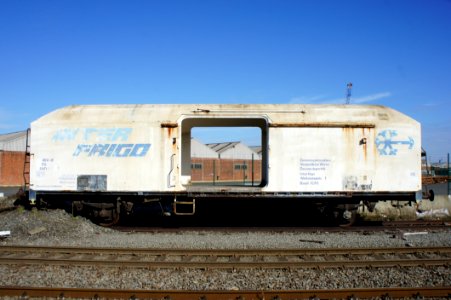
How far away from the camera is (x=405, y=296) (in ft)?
19.5

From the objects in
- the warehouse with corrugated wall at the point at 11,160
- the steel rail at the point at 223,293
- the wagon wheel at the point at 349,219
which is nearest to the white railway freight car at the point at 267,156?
the wagon wheel at the point at 349,219

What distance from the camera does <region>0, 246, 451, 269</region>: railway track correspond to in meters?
7.42

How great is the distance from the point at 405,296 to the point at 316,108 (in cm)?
662

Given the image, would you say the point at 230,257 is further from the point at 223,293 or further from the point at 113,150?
the point at 113,150

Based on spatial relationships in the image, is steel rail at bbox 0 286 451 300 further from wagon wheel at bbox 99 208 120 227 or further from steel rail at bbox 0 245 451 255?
wagon wheel at bbox 99 208 120 227

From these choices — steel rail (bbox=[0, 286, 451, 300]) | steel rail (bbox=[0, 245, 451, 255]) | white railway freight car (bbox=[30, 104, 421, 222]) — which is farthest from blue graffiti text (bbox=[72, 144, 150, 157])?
steel rail (bbox=[0, 286, 451, 300])

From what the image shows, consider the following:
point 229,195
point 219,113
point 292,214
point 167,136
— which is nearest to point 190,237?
point 229,195

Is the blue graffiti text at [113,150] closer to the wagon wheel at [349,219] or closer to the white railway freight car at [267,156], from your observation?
the white railway freight car at [267,156]

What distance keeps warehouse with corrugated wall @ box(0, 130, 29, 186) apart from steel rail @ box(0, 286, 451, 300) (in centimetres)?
3397

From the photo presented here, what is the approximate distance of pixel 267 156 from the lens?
1136 centimetres

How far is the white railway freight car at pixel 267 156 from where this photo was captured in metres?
11.2

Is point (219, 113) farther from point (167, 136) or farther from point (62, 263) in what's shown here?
point (62, 263)

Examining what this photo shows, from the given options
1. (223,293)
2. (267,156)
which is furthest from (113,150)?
(223,293)

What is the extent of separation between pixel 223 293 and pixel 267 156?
5992 millimetres
